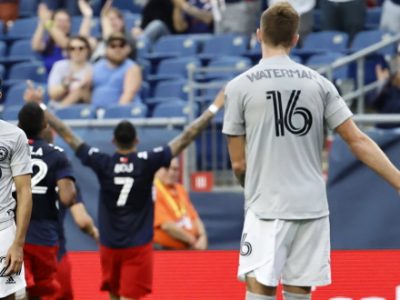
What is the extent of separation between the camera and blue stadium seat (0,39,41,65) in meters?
18.0

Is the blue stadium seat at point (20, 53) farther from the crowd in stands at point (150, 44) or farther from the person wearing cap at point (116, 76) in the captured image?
the person wearing cap at point (116, 76)

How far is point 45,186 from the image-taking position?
1012 cm

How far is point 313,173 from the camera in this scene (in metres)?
7.75

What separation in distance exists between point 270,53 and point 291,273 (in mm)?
1240

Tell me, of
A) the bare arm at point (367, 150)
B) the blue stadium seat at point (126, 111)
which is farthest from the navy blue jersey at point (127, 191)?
the blue stadium seat at point (126, 111)

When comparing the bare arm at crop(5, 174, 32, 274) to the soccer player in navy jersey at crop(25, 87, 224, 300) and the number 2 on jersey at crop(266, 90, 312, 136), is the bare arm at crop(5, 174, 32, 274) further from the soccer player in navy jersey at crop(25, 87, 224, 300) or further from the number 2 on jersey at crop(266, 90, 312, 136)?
the soccer player in navy jersey at crop(25, 87, 224, 300)

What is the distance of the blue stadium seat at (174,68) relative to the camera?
1656cm

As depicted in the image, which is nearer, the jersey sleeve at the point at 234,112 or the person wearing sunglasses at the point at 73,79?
the jersey sleeve at the point at 234,112

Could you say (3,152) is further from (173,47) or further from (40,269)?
(173,47)

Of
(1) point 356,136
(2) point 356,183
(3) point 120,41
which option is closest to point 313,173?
(1) point 356,136

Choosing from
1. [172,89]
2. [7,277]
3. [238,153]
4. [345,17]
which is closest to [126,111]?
[172,89]

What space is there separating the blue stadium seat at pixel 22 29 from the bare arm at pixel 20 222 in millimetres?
10687

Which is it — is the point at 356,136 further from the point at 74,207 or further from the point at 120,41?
the point at 120,41

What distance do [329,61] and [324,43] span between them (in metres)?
0.97
